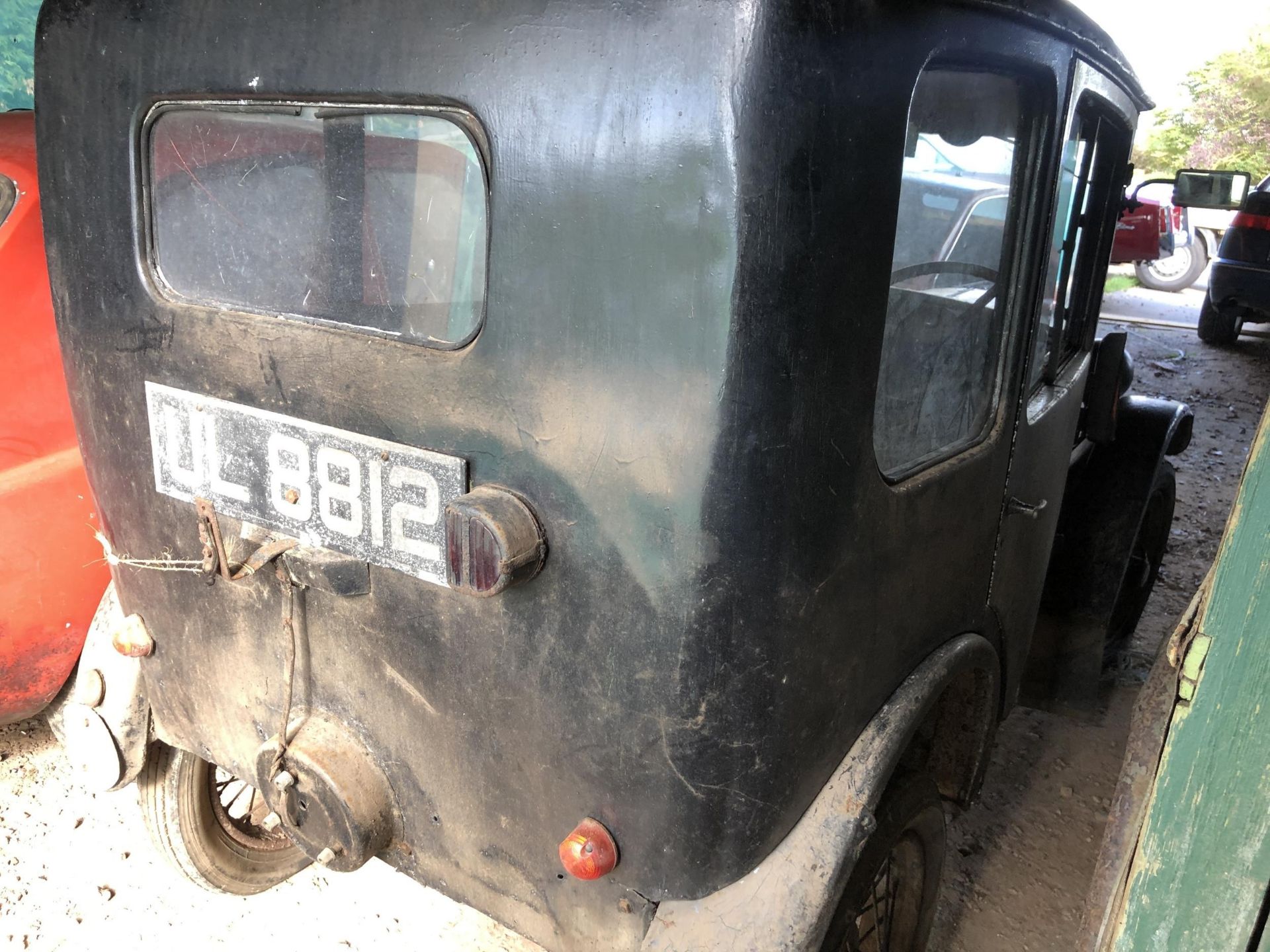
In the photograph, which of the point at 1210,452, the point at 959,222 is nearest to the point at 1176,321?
→ the point at 1210,452

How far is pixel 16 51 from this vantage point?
440cm

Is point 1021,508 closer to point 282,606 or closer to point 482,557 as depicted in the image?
point 482,557

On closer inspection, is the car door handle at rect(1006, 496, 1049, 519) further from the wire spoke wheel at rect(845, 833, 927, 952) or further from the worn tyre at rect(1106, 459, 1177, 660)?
the worn tyre at rect(1106, 459, 1177, 660)

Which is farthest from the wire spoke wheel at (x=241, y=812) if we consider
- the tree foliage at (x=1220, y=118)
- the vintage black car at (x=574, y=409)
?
the tree foliage at (x=1220, y=118)

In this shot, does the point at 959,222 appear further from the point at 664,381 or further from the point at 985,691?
the point at 985,691

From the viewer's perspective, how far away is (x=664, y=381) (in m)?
1.19

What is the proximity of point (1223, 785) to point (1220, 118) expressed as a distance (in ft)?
78.4

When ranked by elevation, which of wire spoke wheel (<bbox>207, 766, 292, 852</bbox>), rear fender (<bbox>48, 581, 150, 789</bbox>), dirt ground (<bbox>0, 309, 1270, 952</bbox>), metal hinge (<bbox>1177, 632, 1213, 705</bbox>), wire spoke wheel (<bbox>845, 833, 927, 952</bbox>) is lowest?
dirt ground (<bbox>0, 309, 1270, 952</bbox>)

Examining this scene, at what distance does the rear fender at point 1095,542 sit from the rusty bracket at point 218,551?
257 centimetres

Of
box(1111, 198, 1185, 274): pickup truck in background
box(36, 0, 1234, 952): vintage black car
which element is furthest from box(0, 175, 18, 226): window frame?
box(1111, 198, 1185, 274): pickup truck in background

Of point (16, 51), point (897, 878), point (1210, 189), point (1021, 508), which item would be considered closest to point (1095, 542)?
point (1210, 189)

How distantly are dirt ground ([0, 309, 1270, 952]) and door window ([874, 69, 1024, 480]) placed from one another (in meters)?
1.54

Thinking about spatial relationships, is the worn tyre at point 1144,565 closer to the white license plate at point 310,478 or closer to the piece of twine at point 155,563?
the white license plate at point 310,478

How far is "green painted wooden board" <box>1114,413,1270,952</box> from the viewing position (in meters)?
1.20
